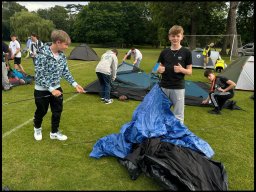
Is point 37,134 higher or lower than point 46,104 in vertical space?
lower

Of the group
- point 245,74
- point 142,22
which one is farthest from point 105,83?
point 142,22

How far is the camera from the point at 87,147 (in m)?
4.29

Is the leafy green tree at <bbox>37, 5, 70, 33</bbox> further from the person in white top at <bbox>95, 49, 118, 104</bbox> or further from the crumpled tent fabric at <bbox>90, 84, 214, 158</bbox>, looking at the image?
the crumpled tent fabric at <bbox>90, 84, 214, 158</bbox>

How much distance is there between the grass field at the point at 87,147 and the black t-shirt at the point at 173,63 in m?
1.31

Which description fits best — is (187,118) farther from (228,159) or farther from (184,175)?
(184,175)

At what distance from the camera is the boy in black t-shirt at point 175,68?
154 inches

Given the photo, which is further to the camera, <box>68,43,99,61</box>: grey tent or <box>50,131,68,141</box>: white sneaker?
<box>68,43,99,61</box>: grey tent

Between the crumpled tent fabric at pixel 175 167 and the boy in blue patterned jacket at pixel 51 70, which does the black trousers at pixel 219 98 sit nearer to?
the crumpled tent fabric at pixel 175 167

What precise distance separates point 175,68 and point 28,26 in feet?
124

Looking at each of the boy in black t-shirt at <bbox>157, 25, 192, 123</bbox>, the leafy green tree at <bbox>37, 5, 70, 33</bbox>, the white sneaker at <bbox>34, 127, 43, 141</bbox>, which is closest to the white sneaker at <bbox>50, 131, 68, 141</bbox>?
the white sneaker at <bbox>34, 127, 43, 141</bbox>

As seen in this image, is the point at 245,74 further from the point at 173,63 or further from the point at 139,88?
the point at 173,63

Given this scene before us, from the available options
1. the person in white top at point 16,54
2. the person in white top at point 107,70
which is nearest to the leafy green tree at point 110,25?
the person in white top at point 16,54

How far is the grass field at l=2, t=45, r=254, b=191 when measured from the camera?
3.29 m

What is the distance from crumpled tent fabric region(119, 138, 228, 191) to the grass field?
19cm
